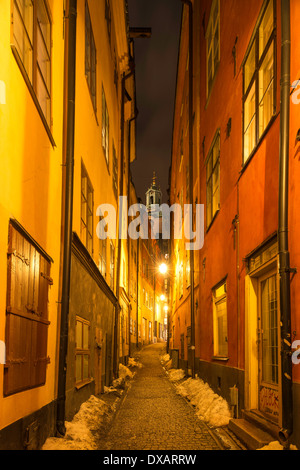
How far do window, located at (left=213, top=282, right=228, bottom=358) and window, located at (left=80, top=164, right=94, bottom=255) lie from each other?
11.3 feet

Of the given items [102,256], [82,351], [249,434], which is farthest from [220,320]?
[249,434]

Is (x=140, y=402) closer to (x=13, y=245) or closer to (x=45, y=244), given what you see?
(x=45, y=244)

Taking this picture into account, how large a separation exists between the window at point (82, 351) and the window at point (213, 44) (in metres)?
7.49

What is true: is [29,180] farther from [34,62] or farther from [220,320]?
[220,320]

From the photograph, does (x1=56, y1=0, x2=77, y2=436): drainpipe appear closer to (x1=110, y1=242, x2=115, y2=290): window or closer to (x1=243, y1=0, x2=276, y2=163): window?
(x1=243, y1=0, x2=276, y2=163): window

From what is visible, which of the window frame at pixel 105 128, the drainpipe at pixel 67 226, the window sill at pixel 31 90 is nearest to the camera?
the window sill at pixel 31 90

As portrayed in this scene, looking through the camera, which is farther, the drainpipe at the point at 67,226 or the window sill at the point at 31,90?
the drainpipe at the point at 67,226

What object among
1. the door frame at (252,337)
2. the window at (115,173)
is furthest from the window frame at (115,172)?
the door frame at (252,337)

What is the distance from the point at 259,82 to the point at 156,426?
6.65 m

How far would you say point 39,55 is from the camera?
21.4 feet

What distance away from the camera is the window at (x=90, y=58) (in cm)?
1070

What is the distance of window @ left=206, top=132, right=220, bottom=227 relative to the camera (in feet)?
39.8

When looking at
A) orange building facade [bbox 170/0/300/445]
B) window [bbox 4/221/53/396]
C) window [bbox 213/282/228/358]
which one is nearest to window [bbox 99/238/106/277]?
orange building facade [bbox 170/0/300/445]

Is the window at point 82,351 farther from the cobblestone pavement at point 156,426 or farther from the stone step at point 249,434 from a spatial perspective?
the stone step at point 249,434
